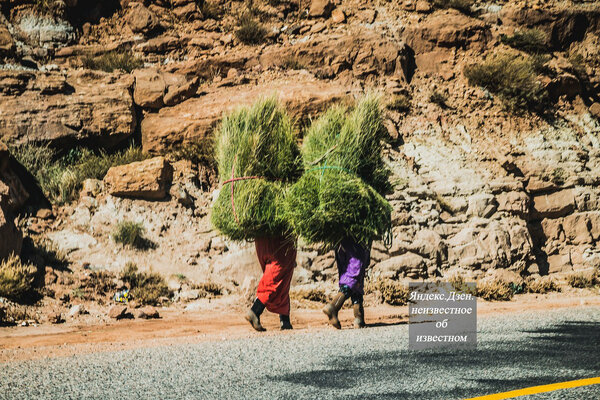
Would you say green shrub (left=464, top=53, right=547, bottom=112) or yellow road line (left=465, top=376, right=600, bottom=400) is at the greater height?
green shrub (left=464, top=53, right=547, bottom=112)

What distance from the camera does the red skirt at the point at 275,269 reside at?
6.93m

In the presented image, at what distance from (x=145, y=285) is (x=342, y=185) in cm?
588

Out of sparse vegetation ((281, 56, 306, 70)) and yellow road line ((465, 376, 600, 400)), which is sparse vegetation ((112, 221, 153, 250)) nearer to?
sparse vegetation ((281, 56, 306, 70))

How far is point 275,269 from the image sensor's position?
6930mm

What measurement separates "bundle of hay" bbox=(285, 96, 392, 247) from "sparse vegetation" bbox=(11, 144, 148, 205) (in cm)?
822

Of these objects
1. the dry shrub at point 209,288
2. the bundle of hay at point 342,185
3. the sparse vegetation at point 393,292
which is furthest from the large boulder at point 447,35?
the bundle of hay at point 342,185

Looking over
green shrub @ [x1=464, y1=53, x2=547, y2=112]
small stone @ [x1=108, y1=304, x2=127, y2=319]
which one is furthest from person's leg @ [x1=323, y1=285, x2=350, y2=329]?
green shrub @ [x1=464, y1=53, x2=547, y2=112]

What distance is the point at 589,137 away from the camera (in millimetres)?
16531

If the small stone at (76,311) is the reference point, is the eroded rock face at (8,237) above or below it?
above

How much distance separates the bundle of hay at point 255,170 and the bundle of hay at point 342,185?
237 millimetres

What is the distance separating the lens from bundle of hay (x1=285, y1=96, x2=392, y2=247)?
6359 mm

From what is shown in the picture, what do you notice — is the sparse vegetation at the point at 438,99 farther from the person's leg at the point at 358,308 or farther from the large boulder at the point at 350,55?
the person's leg at the point at 358,308

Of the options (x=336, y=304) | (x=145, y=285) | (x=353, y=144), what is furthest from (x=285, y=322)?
(x=145, y=285)

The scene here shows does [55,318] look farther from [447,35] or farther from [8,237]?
[447,35]
